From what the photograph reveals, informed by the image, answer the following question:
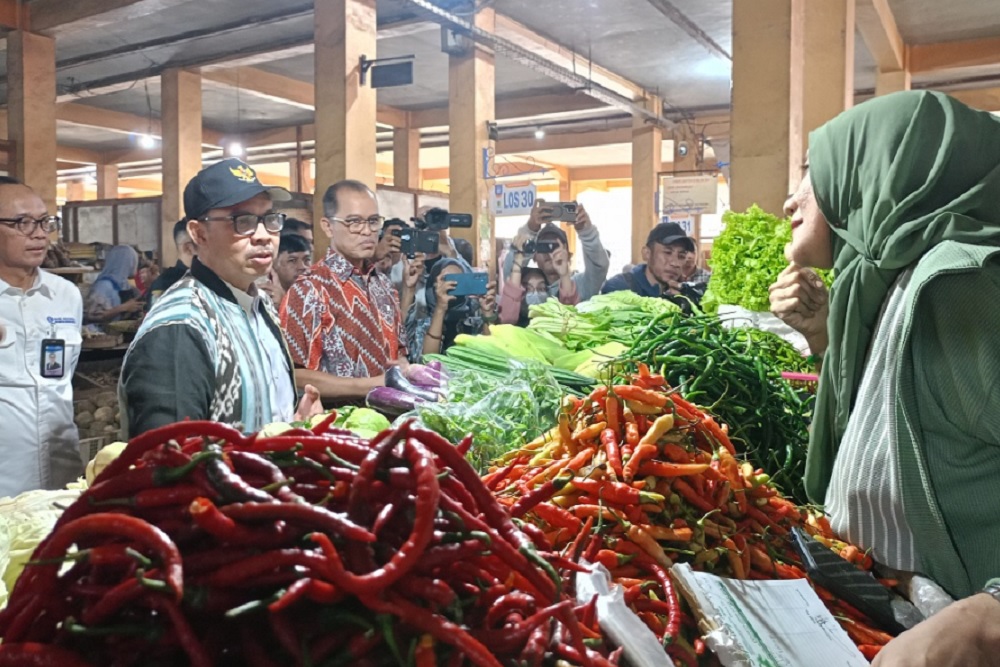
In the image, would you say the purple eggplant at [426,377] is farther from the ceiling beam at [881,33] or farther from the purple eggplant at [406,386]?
the ceiling beam at [881,33]

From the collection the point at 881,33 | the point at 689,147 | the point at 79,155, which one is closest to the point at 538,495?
the point at 881,33

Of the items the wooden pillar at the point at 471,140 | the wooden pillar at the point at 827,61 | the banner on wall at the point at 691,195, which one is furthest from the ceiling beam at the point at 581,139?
the wooden pillar at the point at 827,61

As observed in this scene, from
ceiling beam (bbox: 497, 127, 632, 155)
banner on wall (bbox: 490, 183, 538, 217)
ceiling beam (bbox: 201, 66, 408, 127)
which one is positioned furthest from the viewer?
ceiling beam (bbox: 497, 127, 632, 155)

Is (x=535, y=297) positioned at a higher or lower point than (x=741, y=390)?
higher

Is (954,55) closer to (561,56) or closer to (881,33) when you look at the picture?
(881,33)

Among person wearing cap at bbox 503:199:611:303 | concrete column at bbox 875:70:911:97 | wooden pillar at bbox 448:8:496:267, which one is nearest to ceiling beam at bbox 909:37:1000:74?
concrete column at bbox 875:70:911:97

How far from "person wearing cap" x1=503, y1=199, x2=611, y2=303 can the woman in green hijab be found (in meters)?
5.08

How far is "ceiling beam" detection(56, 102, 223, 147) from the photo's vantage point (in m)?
14.3

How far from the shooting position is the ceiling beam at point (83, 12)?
8.73 meters

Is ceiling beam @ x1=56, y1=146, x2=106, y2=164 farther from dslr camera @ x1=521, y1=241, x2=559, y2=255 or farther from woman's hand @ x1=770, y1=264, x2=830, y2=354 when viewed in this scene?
woman's hand @ x1=770, y1=264, x2=830, y2=354

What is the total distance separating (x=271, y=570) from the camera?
1.01 m

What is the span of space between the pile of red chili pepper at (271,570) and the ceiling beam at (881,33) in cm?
939

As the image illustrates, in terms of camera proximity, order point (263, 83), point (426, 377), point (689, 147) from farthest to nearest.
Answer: point (689, 147)
point (263, 83)
point (426, 377)

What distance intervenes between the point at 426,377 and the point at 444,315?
2251 mm
